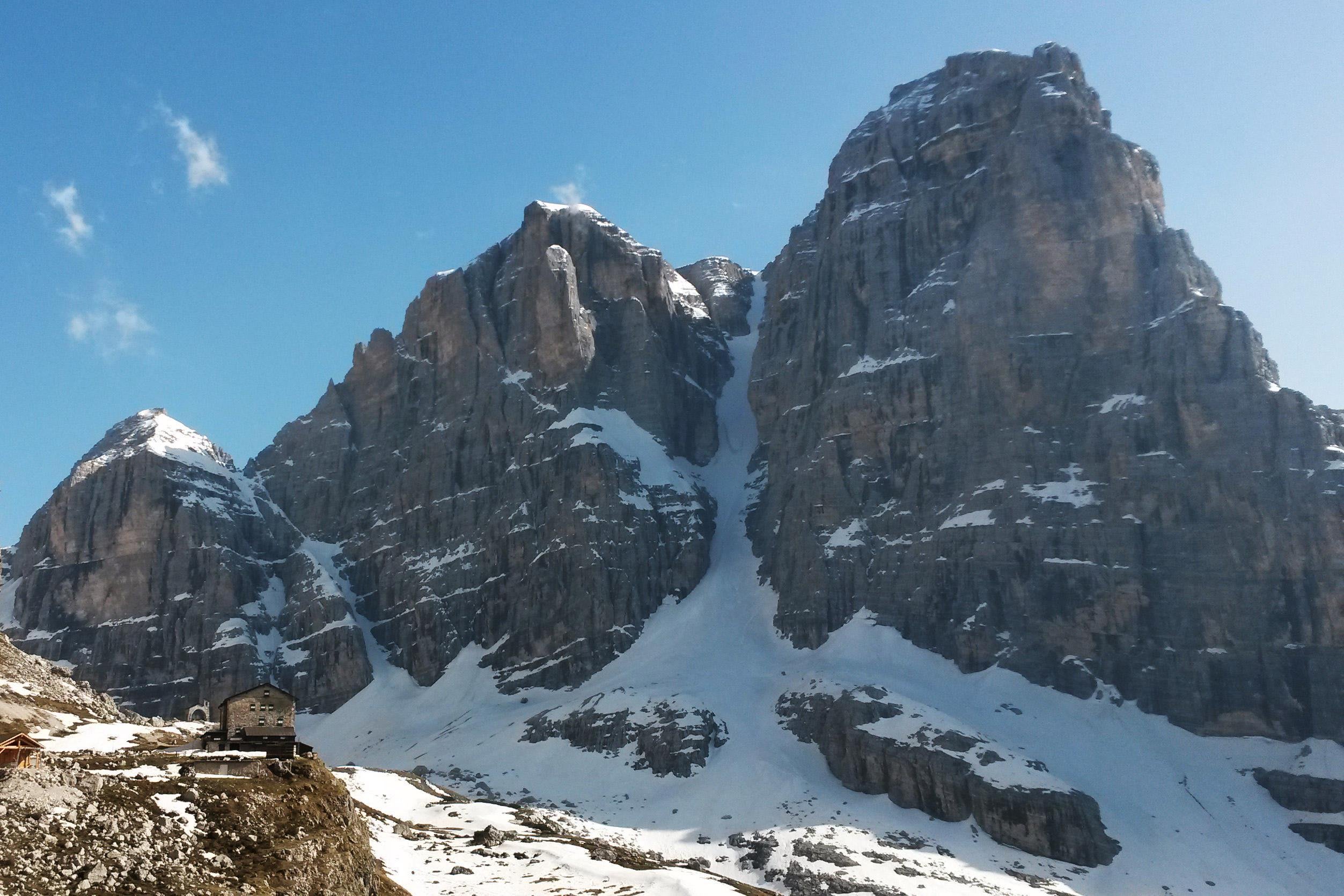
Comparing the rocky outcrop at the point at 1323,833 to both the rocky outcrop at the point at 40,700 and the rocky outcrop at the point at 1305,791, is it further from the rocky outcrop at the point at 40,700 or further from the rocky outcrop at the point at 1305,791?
the rocky outcrop at the point at 40,700

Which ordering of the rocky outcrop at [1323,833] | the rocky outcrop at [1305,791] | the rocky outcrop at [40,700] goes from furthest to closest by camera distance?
the rocky outcrop at [1305,791]
the rocky outcrop at [1323,833]
the rocky outcrop at [40,700]

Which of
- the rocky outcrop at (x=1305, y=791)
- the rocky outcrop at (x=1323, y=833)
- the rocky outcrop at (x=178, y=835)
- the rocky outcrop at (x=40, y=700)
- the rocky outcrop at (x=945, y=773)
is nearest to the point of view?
the rocky outcrop at (x=178, y=835)

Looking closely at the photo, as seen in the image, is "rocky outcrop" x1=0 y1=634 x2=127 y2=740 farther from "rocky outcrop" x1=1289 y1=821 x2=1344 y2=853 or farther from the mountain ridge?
"rocky outcrop" x1=1289 y1=821 x2=1344 y2=853

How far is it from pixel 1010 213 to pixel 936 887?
11285 centimetres

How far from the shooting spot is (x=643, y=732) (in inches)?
6624

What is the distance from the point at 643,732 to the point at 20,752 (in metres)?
115

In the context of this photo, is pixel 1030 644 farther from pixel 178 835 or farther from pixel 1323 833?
pixel 178 835

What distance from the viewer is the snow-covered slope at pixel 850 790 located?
13275 centimetres

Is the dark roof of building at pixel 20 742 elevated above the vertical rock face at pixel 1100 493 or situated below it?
below

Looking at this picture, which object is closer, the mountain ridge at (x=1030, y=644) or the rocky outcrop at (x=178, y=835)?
the rocky outcrop at (x=178, y=835)

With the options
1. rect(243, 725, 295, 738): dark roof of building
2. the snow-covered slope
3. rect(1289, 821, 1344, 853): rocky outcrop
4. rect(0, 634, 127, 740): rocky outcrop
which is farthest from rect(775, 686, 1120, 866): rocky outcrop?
rect(243, 725, 295, 738): dark roof of building

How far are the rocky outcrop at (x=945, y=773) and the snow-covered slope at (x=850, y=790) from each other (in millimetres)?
1753

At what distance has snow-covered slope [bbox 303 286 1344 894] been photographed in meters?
133

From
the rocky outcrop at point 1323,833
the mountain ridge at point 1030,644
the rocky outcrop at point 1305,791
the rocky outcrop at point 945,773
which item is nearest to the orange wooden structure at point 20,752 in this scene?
the mountain ridge at point 1030,644
